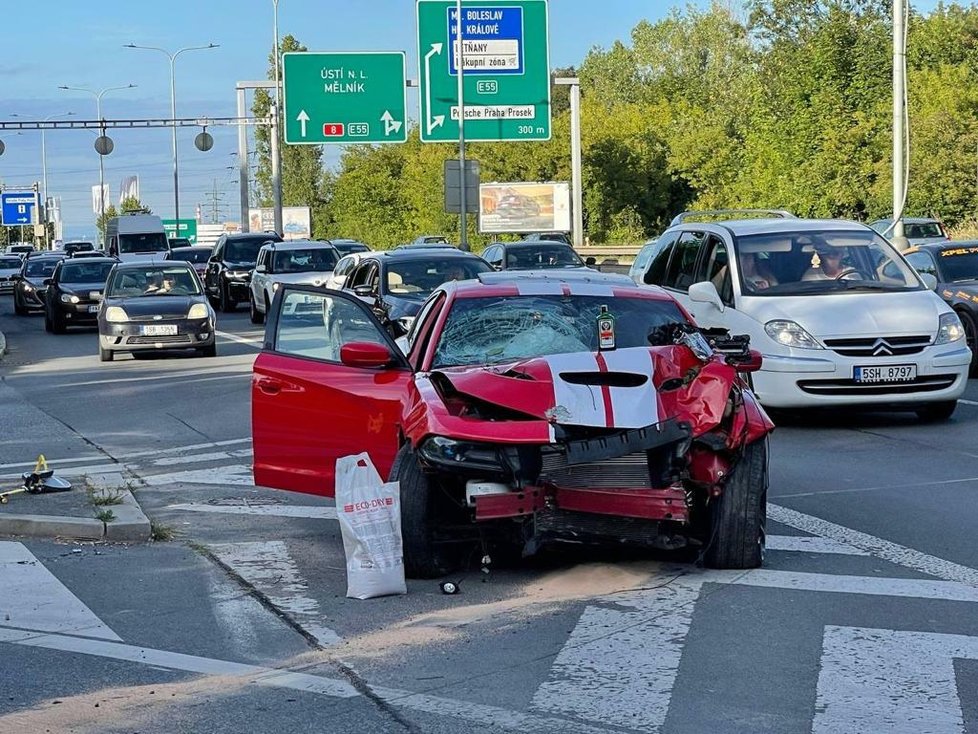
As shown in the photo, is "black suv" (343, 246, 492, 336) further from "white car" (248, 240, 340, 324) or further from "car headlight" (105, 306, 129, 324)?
"white car" (248, 240, 340, 324)

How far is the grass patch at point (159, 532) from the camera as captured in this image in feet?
30.8

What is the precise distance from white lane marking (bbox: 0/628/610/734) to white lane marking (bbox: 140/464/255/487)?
15.8 ft

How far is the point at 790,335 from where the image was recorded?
1391 centimetres

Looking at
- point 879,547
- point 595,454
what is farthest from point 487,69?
point 595,454

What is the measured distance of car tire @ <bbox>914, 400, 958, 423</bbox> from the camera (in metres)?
14.2

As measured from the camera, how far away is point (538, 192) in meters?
64.9

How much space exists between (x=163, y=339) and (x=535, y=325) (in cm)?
1735

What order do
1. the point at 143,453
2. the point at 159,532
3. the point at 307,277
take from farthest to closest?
the point at 307,277 → the point at 143,453 → the point at 159,532

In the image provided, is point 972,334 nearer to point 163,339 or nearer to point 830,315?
point 830,315

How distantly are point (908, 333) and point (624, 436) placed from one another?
281 inches

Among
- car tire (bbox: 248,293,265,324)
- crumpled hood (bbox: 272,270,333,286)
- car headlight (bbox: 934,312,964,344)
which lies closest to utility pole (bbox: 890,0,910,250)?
crumpled hood (bbox: 272,270,333,286)

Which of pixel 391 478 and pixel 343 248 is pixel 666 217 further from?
pixel 391 478

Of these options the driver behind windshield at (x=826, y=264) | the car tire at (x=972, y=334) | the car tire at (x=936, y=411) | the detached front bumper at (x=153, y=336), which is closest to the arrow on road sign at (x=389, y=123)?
the detached front bumper at (x=153, y=336)

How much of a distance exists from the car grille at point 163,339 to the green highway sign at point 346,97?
17.6m
